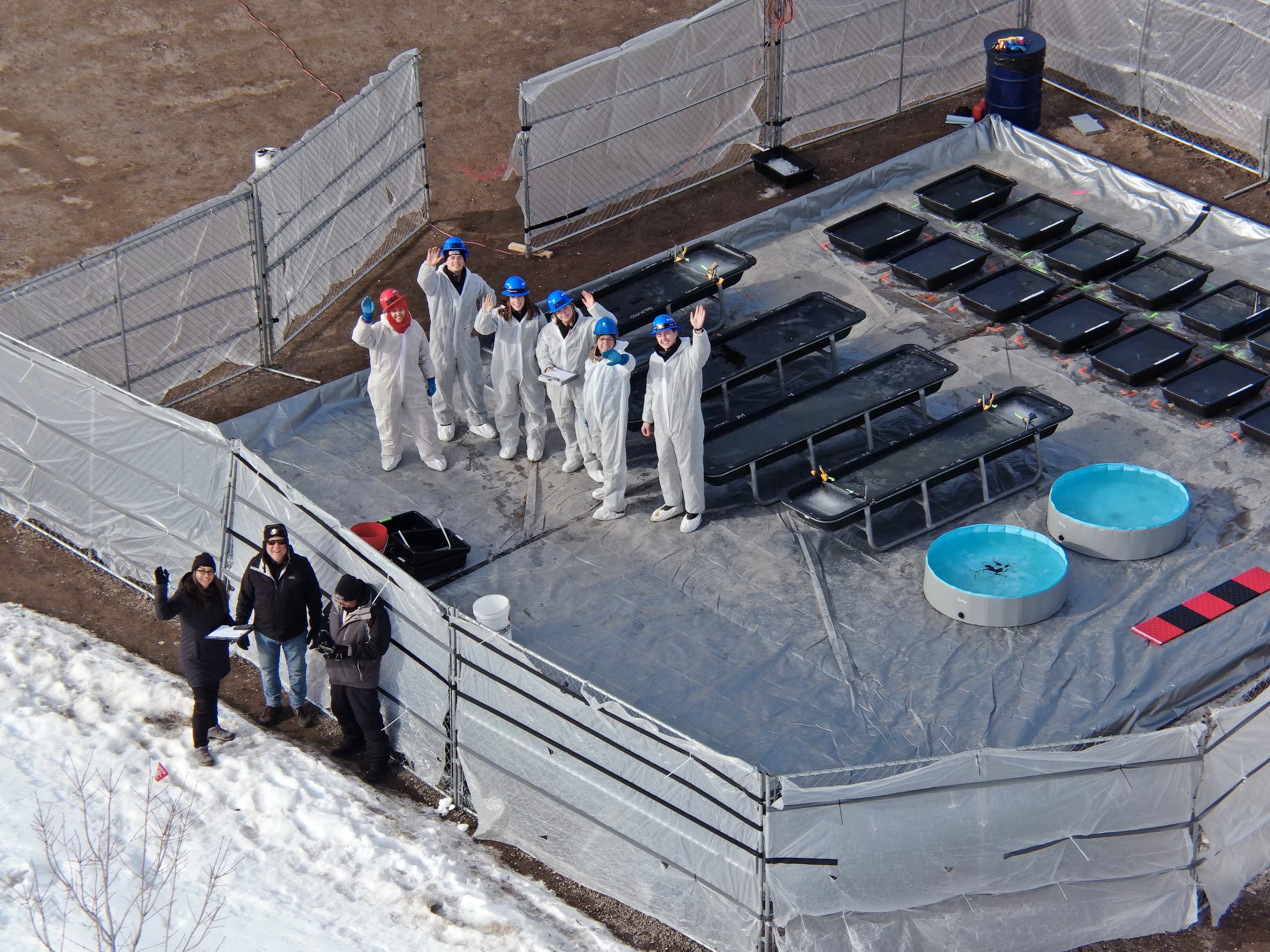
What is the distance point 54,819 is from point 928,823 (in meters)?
5.32

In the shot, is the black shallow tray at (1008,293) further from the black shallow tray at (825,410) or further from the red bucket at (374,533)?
the red bucket at (374,533)

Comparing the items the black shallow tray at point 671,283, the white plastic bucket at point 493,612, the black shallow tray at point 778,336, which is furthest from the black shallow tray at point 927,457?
the black shallow tray at point 671,283

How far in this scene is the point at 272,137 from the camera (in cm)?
1791

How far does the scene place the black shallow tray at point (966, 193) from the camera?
15.8m

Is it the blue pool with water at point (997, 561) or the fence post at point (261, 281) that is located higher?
the fence post at point (261, 281)

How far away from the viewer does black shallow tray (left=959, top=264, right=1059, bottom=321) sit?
14.3m

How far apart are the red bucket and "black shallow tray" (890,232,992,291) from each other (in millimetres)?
5686

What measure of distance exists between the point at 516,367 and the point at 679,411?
4.98 feet

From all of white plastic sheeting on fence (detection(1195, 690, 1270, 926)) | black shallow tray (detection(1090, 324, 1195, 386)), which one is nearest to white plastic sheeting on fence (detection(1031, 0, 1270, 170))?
black shallow tray (detection(1090, 324, 1195, 386))

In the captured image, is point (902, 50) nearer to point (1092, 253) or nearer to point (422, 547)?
point (1092, 253)

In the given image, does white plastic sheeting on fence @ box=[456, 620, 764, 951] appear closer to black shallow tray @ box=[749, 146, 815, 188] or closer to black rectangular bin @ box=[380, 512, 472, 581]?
black rectangular bin @ box=[380, 512, 472, 581]

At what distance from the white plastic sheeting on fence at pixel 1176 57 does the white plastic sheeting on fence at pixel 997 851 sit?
9.36 m

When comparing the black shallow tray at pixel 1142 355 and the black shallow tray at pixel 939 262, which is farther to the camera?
the black shallow tray at pixel 939 262

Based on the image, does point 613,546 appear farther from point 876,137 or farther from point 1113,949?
point 876,137
